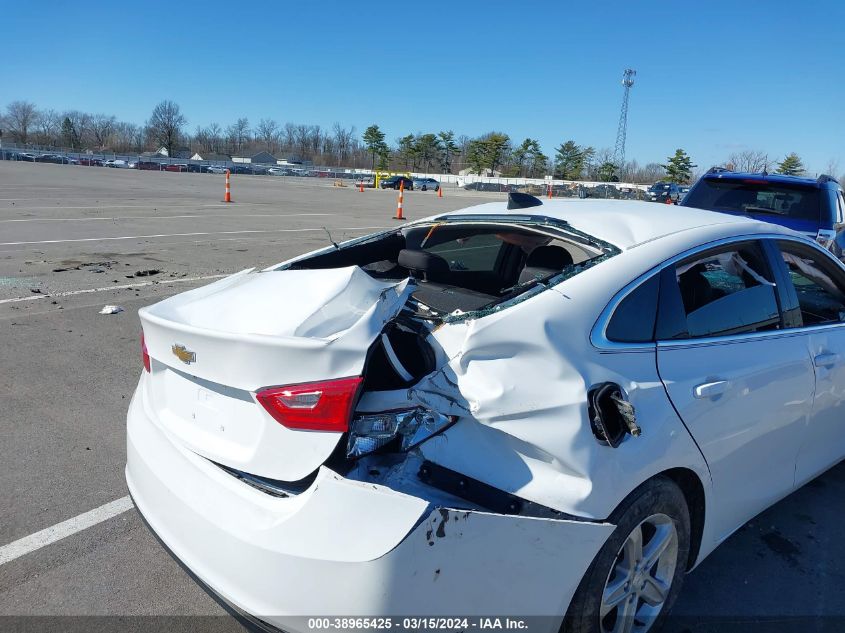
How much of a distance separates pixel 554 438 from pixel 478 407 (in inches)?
9.8

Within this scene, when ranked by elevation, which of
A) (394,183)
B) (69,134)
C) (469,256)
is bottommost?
(469,256)

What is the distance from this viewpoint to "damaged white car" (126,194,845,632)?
1.85 m

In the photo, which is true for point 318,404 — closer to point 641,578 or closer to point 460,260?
point 641,578

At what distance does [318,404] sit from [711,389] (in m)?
1.46

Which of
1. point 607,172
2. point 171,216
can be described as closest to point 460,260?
point 171,216

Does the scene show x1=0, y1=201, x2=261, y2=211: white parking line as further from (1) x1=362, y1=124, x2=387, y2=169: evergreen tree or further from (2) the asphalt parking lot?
(1) x1=362, y1=124, x2=387, y2=169: evergreen tree

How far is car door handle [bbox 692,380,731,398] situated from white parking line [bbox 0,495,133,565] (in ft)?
9.04

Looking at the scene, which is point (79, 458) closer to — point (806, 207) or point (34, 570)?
point (34, 570)

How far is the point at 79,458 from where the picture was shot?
3.70 meters

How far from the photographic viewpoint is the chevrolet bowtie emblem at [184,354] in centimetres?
227

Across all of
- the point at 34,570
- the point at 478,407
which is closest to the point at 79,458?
the point at 34,570

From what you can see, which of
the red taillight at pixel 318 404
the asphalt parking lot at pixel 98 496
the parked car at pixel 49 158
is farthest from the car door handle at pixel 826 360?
the parked car at pixel 49 158

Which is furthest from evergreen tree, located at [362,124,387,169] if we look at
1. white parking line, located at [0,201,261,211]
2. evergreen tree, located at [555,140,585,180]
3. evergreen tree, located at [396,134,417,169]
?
white parking line, located at [0,201,261,211]

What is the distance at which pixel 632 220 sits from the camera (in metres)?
2.83
